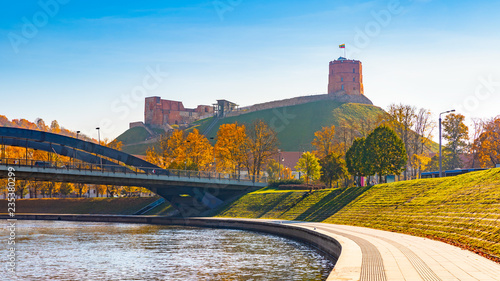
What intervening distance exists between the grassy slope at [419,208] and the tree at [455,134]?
41.3 meters

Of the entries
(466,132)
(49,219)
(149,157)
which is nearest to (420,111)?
(466,132)

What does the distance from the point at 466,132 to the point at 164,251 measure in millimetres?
74704

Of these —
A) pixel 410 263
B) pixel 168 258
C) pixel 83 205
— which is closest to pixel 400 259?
pixel 410 263

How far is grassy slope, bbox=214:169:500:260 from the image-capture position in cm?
2605

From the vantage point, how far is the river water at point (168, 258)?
81.0 ft

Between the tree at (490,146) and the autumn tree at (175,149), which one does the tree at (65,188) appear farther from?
the tree at (490,146)

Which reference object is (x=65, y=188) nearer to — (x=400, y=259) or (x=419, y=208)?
(x=419, y=208)

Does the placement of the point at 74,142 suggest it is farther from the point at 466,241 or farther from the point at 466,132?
the point at 466,132

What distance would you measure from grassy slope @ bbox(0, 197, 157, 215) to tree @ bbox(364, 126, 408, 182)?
137ft

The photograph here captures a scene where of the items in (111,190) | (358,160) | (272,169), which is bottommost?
(111,190)

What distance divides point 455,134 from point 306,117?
3681 inches

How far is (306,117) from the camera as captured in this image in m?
187

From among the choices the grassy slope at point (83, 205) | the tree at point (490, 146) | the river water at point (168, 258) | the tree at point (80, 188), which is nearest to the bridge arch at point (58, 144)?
the grassy slope at point (83, 205)

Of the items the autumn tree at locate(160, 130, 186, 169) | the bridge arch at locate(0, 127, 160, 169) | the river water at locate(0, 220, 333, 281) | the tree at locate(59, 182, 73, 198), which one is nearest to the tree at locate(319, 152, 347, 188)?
the bridge arch at locate(0, 127, 160, 169)
